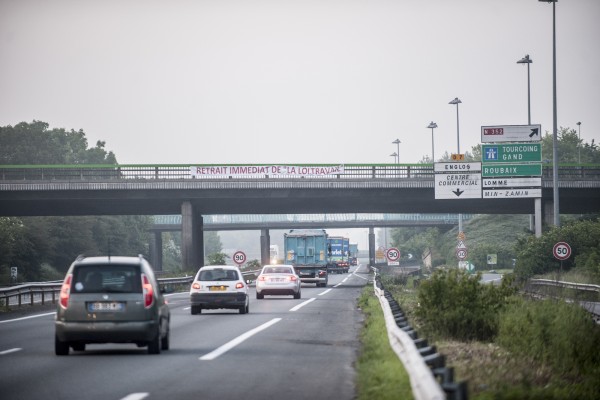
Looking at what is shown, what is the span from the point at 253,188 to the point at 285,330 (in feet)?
137

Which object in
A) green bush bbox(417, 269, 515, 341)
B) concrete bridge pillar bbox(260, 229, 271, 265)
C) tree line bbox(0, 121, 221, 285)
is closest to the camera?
green bush bbox(417, 269, 515, 341)

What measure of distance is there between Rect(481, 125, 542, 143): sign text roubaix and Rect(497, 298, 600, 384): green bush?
3079 centimetres

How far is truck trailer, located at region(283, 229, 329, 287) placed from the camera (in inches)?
2650

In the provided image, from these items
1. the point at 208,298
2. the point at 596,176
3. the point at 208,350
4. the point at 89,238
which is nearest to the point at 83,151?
the point at 89,238

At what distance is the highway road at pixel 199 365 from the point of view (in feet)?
42.0

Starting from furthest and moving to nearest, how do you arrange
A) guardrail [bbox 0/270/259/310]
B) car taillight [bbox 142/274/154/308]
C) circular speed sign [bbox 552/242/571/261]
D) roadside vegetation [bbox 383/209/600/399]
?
circular speed sign [bbox 552/242/571/261]
guardrail [bbox 0/270/259/310]
car taillight [bbox 142/274/154/308]
roadside vegetation [bbox 383/209/600/399]

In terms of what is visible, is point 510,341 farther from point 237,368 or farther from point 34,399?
point 34,399

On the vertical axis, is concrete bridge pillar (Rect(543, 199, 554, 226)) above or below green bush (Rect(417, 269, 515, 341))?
above

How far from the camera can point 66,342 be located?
17672 mm

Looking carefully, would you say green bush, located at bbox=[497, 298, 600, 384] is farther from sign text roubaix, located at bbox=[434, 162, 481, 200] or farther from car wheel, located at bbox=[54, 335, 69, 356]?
sign text roubaix, located at bbox=[434, 162, 481, 200]

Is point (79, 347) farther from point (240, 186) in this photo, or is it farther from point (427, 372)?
point (240, 186)

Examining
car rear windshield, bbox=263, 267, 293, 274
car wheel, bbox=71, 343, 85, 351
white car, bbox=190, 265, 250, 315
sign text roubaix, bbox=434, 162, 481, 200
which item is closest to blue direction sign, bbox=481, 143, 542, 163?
sign text roubaix, bbox=434, 162, 481, 200

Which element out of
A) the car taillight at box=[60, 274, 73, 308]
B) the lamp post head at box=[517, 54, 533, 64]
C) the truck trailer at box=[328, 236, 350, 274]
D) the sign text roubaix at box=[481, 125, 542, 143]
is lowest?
the truck trailer at box=[328, 236, 350, 274]

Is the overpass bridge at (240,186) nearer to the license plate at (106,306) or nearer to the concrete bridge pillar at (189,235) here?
the concrete bridge pillar at (189,235)
